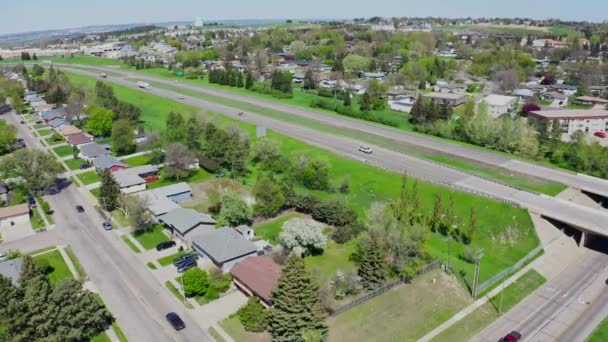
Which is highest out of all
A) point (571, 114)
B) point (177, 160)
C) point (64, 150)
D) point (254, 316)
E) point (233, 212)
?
point (571, 114)

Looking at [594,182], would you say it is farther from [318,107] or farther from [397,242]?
[318,107]

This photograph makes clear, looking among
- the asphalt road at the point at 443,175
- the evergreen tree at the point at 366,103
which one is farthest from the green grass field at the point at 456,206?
the evergreen tree at the point at 366,103

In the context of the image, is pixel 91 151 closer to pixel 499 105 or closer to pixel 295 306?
pixel 295 306

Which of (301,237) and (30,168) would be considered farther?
(30,168)

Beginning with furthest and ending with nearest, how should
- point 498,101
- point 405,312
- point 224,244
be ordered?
point 498,101, point 224,244, point 405,312

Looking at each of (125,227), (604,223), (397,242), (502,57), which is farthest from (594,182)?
(502,57)

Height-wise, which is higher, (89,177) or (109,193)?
(109,193)

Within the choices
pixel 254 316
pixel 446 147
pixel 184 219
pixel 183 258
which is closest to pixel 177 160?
pixel 184 219

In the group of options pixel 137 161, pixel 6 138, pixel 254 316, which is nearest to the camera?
pixel 254 316
